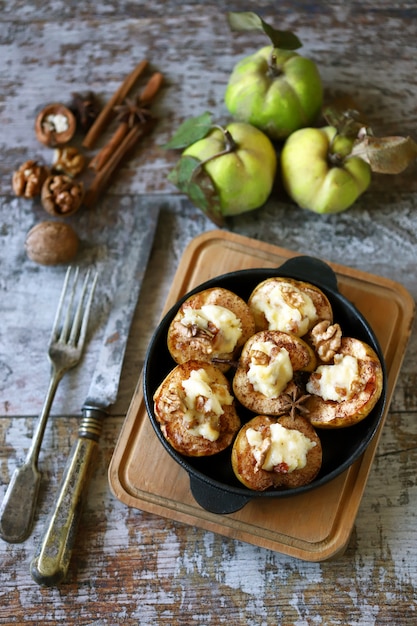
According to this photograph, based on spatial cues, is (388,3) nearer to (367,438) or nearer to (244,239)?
(244,239)

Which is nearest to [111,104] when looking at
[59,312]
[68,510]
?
[59,312]

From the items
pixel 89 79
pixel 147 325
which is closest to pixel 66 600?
pixel 147 325

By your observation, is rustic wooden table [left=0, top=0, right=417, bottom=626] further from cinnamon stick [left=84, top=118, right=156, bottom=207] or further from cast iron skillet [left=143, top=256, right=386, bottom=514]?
cast iron skillet [left=143, top=256, right=386, bottom=514]

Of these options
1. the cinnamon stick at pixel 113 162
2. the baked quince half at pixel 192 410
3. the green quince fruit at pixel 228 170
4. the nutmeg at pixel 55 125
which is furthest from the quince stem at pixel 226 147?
the baked quince half at pixel 192 410

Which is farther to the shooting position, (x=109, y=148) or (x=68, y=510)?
(x=109, y=148)

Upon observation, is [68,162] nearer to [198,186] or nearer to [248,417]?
[198,186]

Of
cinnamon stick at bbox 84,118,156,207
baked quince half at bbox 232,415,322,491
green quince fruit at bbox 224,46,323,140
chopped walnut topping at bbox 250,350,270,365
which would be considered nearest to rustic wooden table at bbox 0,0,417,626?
cinnamon stick at bbox 84,118,156,207
